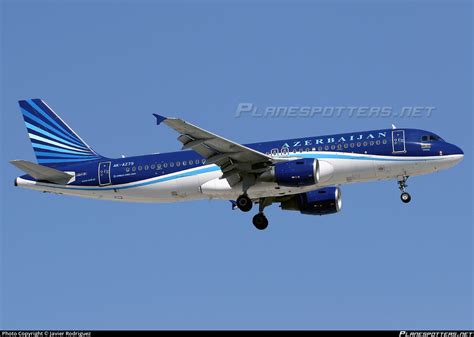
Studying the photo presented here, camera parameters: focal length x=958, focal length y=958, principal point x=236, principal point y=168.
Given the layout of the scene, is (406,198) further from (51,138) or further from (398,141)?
(51,138)

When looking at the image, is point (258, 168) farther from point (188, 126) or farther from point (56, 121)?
point (56, 121)

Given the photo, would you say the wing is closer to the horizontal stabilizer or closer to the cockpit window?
the cockpit window

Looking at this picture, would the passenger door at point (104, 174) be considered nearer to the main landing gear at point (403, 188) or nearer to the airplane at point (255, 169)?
the airplane at point (255, 169)

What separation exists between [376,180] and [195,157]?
9.54 meters

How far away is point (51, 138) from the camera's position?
183 ft

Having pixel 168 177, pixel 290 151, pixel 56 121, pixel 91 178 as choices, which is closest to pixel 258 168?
pixel 290 151

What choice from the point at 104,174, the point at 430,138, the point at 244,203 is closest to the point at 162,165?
the point at 104,174

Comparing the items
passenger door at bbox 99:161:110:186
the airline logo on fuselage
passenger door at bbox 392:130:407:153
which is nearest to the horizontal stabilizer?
passenger door at bbox 99:161:110:186

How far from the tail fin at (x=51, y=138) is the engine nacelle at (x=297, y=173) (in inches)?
471

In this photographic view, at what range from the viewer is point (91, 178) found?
51.6 metres

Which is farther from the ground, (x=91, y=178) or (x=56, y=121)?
(x=56, y=121)

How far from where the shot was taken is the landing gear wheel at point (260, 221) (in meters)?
51.5

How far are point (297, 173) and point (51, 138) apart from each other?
16.5 meters

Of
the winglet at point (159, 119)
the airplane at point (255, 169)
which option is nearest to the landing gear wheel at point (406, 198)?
the airplane at point (255, 169)
